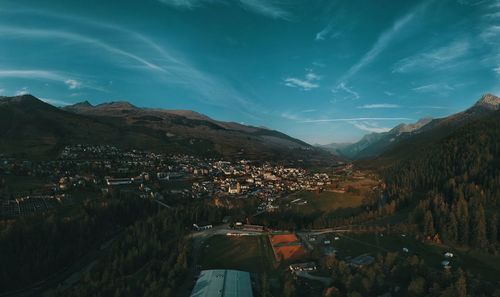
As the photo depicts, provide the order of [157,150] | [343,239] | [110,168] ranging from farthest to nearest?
[157,150], [110,168], [343,239]

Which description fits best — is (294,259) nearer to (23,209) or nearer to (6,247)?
(6,247)

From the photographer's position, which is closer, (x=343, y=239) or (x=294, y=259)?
(x=294, y=259)

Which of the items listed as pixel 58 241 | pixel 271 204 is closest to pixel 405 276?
pixel 271 204

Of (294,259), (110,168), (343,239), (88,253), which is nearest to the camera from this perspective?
(294,259)

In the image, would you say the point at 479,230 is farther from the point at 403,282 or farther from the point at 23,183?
the point at 23,183

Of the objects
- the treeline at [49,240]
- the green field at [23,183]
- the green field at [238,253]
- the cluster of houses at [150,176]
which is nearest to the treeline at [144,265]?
the green field at [238,253]

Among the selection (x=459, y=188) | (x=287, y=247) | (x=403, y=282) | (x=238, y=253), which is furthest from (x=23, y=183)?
(x=459, y=188)

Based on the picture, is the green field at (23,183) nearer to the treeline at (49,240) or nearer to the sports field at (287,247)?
the treeline at (49,240)
